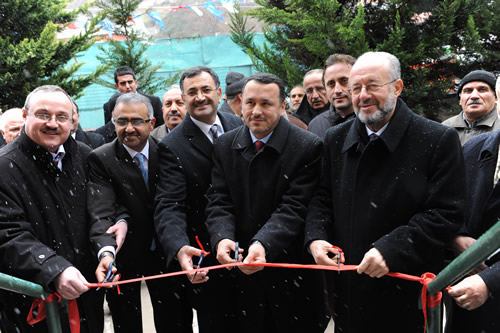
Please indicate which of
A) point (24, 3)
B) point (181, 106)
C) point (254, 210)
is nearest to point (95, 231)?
point (254, 210)

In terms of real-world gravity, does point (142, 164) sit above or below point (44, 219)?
above

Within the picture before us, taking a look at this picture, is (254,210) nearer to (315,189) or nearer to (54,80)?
(315,189)

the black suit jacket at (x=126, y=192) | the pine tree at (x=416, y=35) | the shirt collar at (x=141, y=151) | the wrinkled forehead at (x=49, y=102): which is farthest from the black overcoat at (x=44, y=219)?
the pine tree at (x=416, y=35)

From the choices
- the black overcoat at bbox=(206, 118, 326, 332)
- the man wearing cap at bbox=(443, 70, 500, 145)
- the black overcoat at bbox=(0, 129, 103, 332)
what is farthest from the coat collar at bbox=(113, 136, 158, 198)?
the man wearing cap at bbox=(443, 70, 500, 145)

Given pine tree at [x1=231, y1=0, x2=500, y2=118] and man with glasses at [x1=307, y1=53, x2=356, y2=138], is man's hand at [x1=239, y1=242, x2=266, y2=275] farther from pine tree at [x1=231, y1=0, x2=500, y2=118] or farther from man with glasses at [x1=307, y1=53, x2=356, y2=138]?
pine tree at [x1=231, y1=0, x2=500, y2=118]

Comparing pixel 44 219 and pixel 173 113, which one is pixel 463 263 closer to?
pixel 44 219

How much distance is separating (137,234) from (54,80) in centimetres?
649

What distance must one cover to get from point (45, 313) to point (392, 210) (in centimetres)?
213

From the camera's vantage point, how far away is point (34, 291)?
8.73 ft

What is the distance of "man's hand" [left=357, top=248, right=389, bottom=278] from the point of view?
8.45ft

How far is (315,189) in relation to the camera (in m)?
3.18

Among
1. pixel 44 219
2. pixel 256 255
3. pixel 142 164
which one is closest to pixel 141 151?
pixel 142 164

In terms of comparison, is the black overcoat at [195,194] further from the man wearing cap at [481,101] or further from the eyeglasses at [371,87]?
the man wearing cap at [481,101]

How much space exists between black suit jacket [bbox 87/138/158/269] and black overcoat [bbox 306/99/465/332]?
4.05ft
